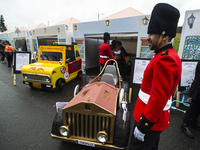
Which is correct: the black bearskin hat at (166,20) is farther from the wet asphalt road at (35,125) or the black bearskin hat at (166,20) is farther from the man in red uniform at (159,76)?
the wet asphalt road at (35,125)

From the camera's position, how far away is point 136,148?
125 centimetres

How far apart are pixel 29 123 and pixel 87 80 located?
6.24 feet

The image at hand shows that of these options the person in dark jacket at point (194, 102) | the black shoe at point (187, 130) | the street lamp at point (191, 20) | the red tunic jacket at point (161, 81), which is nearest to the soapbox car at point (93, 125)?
the red tunic jacket at point (161, 81)

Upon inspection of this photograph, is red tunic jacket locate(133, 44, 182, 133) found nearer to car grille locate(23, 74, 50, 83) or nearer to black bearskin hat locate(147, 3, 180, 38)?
black bearskin hat locate(147, 3, 180, 38)

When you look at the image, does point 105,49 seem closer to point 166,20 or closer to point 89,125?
point 89,125

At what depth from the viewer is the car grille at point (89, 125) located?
170 cm

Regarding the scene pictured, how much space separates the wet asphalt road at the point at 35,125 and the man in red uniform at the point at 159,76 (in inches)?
56.2

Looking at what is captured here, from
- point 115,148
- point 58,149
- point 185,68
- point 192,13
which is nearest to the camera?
point 115,148

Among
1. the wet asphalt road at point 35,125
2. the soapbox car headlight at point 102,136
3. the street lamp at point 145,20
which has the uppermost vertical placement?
the street lamp at point 145,20

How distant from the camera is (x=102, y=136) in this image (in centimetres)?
168

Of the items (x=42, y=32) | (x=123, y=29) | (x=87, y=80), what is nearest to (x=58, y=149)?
(x=87, y=80)

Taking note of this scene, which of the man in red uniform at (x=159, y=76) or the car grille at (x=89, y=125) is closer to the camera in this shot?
the man in red uniform at (x=159, y=76)

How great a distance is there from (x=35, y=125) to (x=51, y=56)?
10.1 feet

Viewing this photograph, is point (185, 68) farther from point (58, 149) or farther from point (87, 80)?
point (58, 149)
